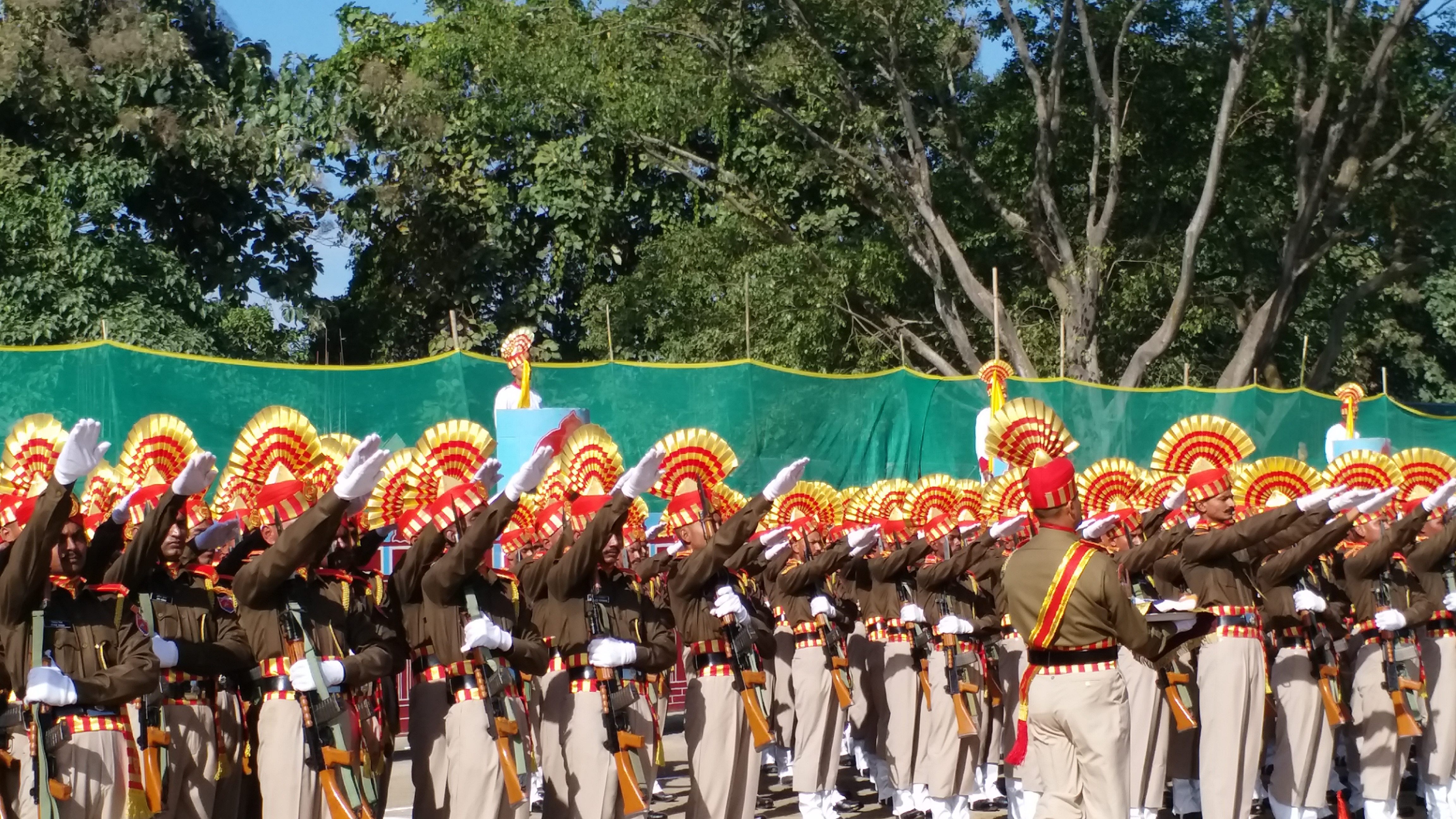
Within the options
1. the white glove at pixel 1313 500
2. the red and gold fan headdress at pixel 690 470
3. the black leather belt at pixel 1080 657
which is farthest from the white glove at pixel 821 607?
the black leather belt at pixel 1080 657

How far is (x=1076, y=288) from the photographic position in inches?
876

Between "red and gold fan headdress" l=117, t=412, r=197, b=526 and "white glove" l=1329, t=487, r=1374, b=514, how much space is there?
591 centimetres

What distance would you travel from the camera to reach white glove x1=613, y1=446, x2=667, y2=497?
7.82 m

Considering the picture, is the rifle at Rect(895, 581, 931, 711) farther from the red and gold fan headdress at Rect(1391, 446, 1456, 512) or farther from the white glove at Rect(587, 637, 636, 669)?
the white glove at Rect(587, 637, 636, 669)

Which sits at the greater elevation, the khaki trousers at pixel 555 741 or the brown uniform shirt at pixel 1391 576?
the brown uniform shirt at pixel 1391 576

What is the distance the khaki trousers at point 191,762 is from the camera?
7.85m

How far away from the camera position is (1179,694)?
9797 mm

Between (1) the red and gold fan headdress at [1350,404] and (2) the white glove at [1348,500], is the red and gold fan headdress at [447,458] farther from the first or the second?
(1) the red and gold fan headdress at [1350,404]

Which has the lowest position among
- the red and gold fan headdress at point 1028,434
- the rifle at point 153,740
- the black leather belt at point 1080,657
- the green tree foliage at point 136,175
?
the rifle at point 153,740

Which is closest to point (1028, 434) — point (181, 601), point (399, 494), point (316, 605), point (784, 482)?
point (784, 482)

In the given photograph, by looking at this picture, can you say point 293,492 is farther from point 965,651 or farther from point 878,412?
point 878,412

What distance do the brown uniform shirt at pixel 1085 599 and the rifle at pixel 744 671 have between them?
7.82 feet

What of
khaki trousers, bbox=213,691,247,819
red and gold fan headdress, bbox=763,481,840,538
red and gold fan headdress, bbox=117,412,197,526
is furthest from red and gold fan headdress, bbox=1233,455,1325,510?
red and gold fan headdress, bbox=117,412,197,526

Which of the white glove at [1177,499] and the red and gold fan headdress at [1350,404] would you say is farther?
the red and gold fan headdress at [1350,404]
